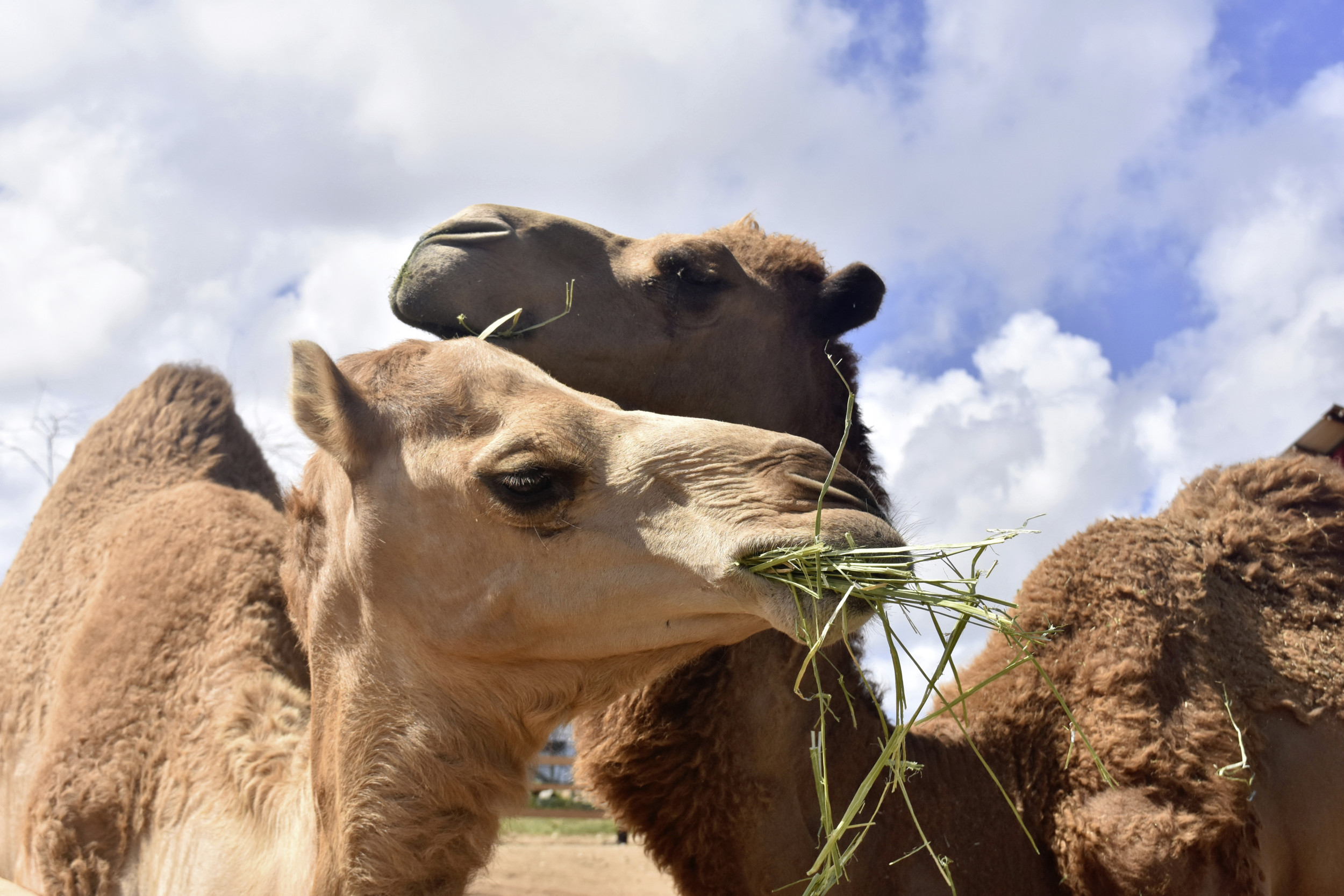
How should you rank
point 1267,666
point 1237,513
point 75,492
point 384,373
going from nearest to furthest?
point 384,373 → point 1267,666 → point 1237,513 → point 75,492

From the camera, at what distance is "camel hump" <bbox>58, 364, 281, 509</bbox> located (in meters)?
4.72

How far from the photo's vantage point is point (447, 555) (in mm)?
2510

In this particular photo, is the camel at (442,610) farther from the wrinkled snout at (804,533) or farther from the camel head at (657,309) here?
the camel head at (657,309)

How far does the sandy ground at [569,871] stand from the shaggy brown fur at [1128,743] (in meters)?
6.02

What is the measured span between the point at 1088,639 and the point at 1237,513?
942mm

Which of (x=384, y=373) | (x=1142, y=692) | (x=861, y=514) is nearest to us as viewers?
(x=861, y=514)

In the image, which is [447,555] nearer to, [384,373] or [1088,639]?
[384,373]

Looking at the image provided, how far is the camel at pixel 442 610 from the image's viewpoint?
232 centimetres

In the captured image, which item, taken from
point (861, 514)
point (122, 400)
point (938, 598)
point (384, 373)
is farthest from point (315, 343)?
point (122, 400)

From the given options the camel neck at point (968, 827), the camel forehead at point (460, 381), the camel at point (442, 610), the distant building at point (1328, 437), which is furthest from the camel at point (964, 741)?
the distant building at point (1328, 437)

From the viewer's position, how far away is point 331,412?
8.60 ft

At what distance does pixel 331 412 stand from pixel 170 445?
8.48 feet

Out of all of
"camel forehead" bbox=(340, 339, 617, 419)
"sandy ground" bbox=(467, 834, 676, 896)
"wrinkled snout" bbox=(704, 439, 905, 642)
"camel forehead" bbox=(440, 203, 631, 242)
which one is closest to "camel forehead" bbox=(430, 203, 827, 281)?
"camel forehead" bbox=(440, 203, 631, 242)

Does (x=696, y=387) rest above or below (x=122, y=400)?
below
